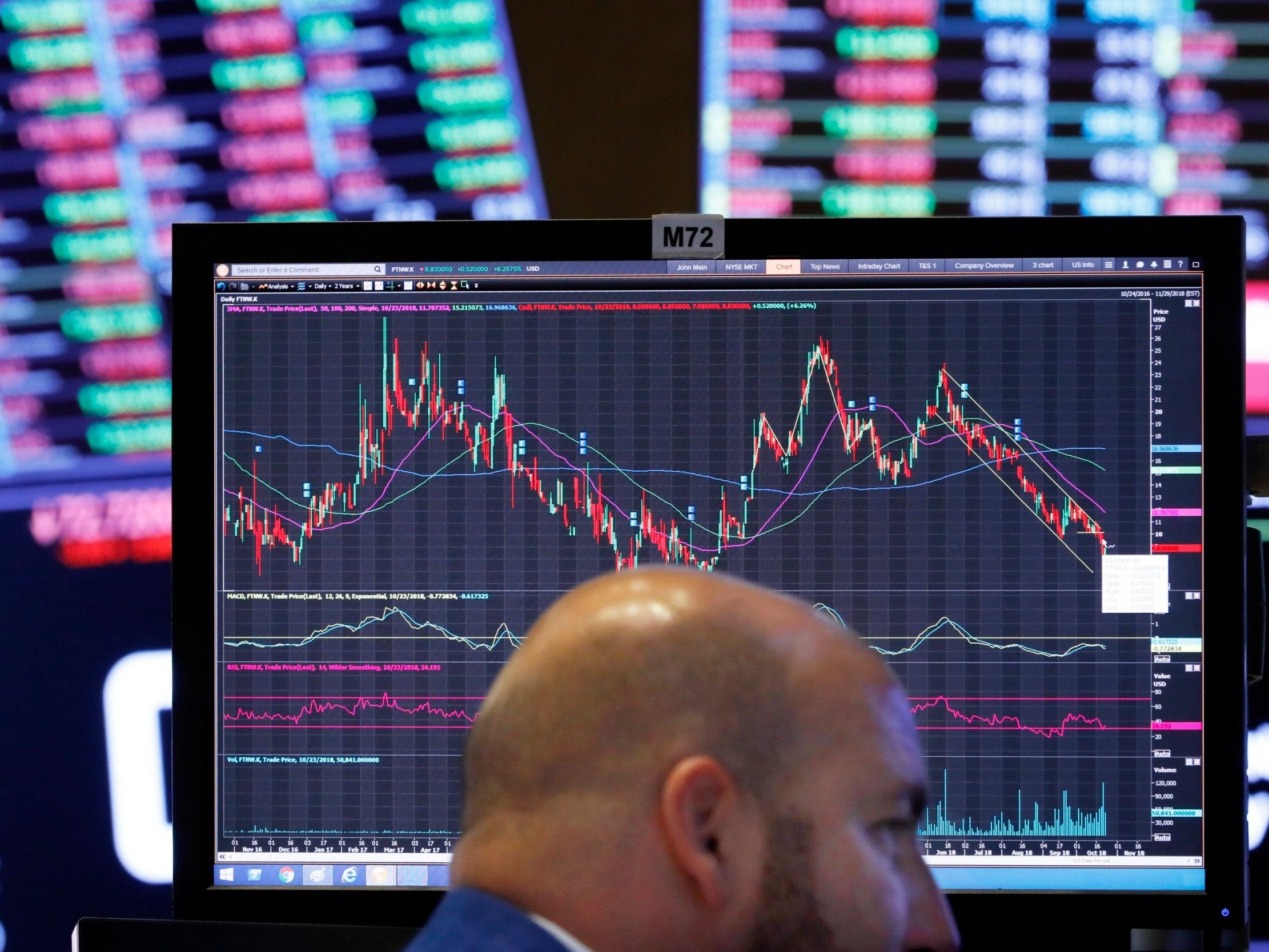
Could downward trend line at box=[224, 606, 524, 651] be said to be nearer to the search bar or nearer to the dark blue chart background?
the dark blue chart background

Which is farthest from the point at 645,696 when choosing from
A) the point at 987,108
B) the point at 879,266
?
the point at 987,108

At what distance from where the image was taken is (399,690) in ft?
3.37

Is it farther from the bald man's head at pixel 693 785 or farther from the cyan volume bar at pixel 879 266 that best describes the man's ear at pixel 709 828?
the cyan volume bar at pixel 879 266

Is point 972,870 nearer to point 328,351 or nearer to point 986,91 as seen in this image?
point 328,351

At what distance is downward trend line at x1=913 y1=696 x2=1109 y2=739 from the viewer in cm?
A: 101

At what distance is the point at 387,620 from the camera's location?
40.6 inches

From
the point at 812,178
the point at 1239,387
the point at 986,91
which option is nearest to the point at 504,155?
the point at 812,178

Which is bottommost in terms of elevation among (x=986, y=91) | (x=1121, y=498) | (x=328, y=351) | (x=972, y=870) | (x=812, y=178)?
(x=972, y=870)

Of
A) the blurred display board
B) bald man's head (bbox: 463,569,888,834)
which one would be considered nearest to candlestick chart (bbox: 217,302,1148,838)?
bald man's head (bbox: 463,569,888,834)

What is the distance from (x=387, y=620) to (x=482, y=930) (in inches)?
18.2

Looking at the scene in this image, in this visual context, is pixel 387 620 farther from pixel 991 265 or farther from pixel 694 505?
pixel 991 265

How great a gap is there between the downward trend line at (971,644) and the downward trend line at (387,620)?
0.25m

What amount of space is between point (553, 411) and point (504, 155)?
72cm

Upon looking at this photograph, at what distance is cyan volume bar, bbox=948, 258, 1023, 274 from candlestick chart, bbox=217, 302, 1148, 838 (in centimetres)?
3
